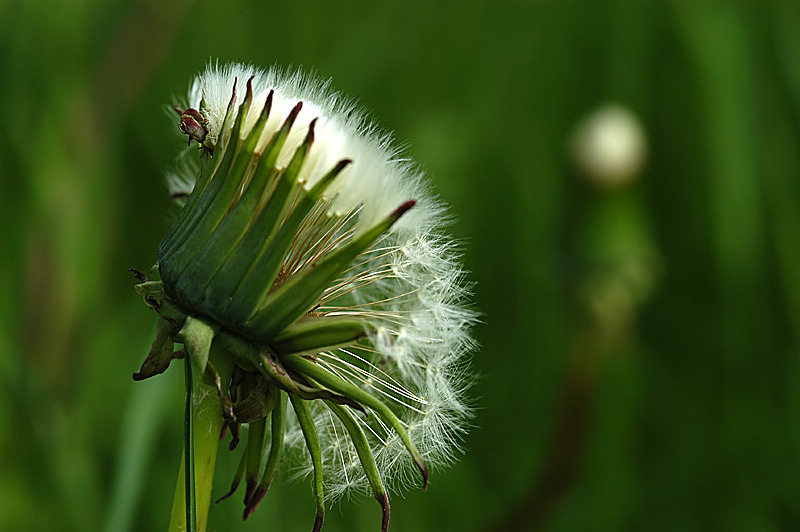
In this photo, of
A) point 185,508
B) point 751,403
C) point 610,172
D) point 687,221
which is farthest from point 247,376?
point 687,221

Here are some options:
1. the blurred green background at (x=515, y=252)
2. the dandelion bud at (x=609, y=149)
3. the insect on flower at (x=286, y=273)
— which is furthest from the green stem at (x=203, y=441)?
the dandelion bud at (x=609, y=149)

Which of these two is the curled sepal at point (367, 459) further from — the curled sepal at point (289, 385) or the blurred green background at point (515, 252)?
the blurred green background at point (515, 252)

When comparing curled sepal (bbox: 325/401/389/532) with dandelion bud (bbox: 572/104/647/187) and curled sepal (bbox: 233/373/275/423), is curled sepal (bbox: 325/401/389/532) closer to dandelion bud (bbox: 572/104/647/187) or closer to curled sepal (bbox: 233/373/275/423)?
curled sepal (bbox: 233/373/275/423)

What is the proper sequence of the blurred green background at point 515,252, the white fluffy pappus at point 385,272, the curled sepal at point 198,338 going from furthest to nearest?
the blurred green background at point 515,252 → the white fluffy pappus at point 385,272 → the curled sepal at point 198,338

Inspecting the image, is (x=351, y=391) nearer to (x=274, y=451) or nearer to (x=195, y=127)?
(x=274, y=451)

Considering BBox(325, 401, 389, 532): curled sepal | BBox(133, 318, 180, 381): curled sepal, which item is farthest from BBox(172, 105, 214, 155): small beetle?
BBox(325, 401, 389, 532): curled sepal

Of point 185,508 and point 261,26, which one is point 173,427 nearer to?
point 185,508
